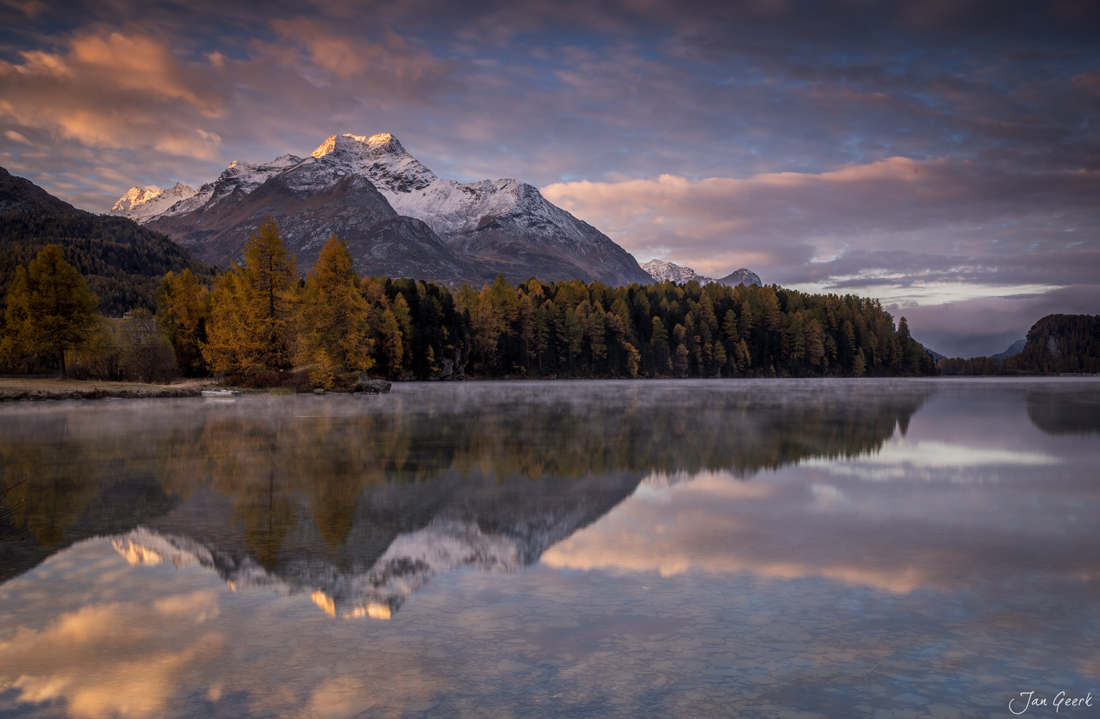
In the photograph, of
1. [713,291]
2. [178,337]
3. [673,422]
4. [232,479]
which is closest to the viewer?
[232,479]

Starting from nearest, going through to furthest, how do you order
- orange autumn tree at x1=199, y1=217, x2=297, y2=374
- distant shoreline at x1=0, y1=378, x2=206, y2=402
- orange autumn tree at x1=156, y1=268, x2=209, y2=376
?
distant shoreline at x1=0, y1=378, x2=206, y2=402 → orange autumn tree at x1=199, y1=217, x2=297, y2=374 → orange autumn tree at x1=156, y1=268, x2=209, y2=376

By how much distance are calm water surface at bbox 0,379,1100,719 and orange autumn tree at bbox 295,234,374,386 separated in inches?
1765

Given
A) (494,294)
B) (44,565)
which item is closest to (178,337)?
(494,294)

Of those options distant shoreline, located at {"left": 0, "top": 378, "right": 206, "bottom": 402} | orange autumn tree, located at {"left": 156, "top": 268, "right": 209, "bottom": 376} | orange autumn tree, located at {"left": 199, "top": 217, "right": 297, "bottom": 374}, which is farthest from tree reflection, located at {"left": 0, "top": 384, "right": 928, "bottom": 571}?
orange autumn tree, located at {"left": 156, "top": 268, "right": 209, "bottom": 376}

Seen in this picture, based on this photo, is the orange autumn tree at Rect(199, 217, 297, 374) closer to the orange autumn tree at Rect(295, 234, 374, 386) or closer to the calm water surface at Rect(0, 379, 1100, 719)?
the orange autumn tree at Rect(295, 234, 374, 386)

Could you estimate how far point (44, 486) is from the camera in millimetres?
13023

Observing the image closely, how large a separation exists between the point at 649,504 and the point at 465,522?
3.28 m

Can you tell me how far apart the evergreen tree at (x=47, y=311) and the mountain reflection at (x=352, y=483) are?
30064 millimetres

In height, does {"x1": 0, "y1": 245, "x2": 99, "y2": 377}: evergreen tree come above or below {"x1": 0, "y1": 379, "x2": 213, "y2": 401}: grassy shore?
above

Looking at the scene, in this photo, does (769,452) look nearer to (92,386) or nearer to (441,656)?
(441,656)

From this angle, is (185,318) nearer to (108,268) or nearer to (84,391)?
(84,391)

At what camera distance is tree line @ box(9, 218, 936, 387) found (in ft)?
187

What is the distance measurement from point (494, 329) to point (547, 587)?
10999 cm
